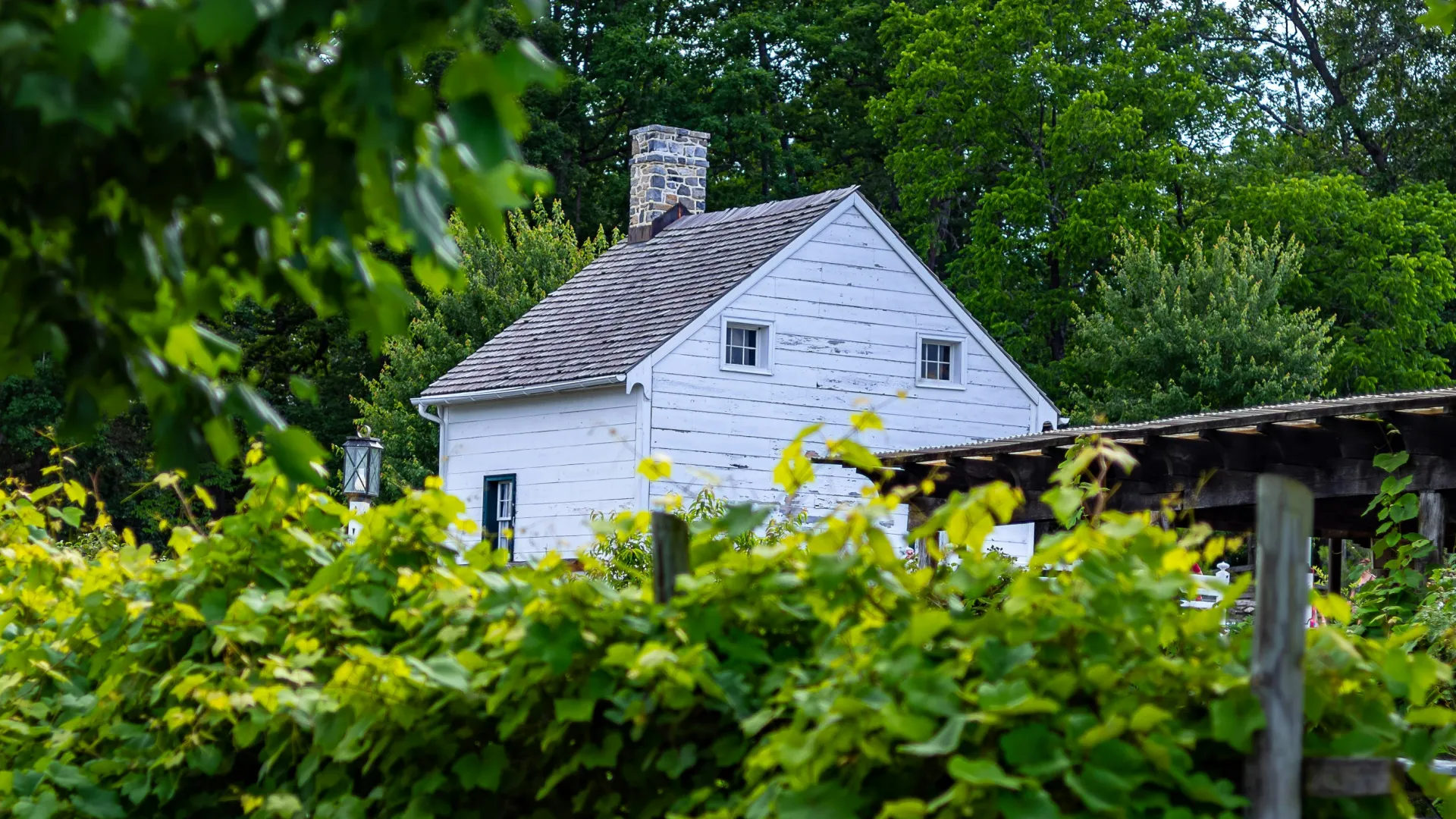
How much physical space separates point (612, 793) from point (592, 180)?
139 feet

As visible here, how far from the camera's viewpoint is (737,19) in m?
42.6

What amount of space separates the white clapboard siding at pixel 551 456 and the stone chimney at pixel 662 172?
4141 mm

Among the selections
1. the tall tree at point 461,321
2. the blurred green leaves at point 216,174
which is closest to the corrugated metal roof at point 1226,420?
the blurred green leaves at point 216,174

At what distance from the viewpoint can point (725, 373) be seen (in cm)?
2323

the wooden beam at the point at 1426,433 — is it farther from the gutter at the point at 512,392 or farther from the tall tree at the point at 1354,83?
the tall tree at the point at 1354,83

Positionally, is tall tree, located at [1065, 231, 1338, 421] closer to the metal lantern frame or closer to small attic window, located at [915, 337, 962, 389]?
small attic window, located at [915, 337, 962, 389]

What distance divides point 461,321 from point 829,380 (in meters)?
10.6

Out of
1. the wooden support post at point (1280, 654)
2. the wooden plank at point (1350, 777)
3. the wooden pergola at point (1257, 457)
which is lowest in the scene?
the wooden plank at point (1350, 777)

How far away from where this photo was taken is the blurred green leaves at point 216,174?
2.21 metres

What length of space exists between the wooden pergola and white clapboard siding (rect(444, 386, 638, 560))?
20.4 ft

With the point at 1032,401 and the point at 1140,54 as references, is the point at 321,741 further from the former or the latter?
the point at 1140,54

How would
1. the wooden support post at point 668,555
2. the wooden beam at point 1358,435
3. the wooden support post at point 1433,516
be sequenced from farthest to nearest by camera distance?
1. the wooden beam at point 1358,435
2. the wooden support post at point 1433,516
3. the wooden support post at point 668,555

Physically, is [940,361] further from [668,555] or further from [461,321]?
[668,555]

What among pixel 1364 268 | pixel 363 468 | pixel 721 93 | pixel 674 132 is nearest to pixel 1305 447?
pixel 363 468
